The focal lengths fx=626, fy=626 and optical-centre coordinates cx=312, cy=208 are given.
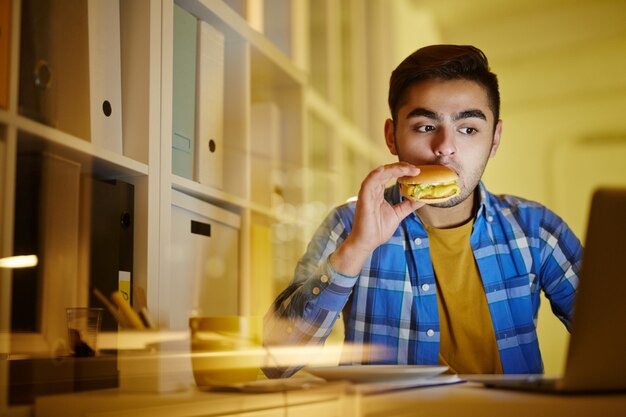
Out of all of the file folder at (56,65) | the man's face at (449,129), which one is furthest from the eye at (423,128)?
the file folder at (56,65)

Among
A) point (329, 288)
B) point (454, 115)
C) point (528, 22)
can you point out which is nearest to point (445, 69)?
point (454, 115)

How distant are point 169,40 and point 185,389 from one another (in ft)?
2.89

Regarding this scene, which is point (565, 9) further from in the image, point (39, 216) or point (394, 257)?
point (39, 216)

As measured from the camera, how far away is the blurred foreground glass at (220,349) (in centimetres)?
81

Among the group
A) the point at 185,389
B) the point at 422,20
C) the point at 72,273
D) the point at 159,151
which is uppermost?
the point at 422,20

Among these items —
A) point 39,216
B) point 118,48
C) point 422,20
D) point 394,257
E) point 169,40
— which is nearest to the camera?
point 39,216

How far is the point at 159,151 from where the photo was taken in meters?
1.35

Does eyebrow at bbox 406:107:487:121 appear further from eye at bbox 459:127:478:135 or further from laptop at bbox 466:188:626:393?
laptop at bbox 466:188:626:393

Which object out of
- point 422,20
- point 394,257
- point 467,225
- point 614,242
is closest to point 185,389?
point 614,242

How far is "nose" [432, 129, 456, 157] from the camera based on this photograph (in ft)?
5.04

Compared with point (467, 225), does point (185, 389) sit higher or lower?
lower

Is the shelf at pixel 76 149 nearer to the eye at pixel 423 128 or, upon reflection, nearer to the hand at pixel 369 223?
the hand at pixel 369 223

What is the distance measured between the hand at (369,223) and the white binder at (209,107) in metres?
0.42

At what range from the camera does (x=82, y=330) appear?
0.97 metres
